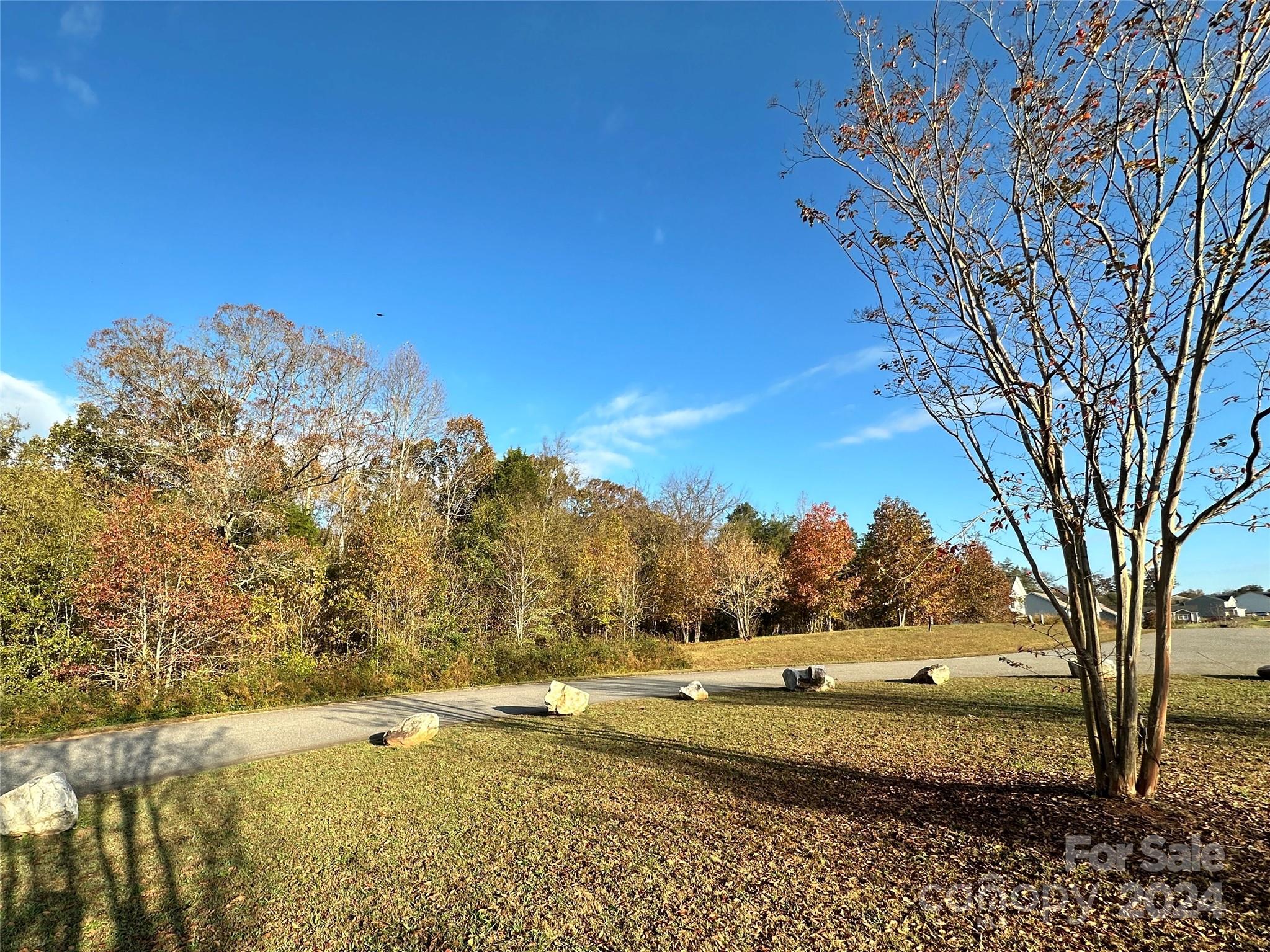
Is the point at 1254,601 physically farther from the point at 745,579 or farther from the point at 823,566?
the point at 745,579

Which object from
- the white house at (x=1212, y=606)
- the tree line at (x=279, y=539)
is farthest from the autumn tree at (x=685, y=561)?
the white house at (x=1212, y=606)

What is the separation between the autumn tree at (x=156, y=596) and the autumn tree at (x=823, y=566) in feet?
82.2

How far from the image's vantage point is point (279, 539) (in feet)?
47.9

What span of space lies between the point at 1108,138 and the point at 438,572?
1676cm

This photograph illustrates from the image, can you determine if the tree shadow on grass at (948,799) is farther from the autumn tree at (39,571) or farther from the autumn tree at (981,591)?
the autumn tree at (981,591)

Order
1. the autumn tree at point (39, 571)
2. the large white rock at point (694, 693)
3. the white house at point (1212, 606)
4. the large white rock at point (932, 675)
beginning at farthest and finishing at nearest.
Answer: the white house at point (1212, 606), the large white rock at point (932, 675), the large white rock at point (694, 693), the autumn tree at point (39, 571)

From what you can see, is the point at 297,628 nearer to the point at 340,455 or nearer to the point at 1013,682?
the point at 340,455

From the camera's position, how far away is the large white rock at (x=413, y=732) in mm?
7527

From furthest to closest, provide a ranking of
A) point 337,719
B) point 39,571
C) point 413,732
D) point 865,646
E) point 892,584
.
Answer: point 892,584 < point 865,646 < point 39,571 < point 337,719 < point 413,732

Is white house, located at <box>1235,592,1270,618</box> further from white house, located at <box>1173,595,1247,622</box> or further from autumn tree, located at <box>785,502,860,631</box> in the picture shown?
autumn tree, located at <box>785,502,860,631</box>

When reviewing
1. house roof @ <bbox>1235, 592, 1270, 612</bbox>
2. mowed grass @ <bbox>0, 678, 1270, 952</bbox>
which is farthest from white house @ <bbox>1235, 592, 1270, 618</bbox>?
mowed grass @ <bbox>0, 678, 1270, 952</bbox>

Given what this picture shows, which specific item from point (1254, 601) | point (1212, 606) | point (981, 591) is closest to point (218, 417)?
point (981, 591)

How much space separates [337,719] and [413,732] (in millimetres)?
3160

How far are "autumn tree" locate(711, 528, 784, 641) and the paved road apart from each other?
1124 centimetres
